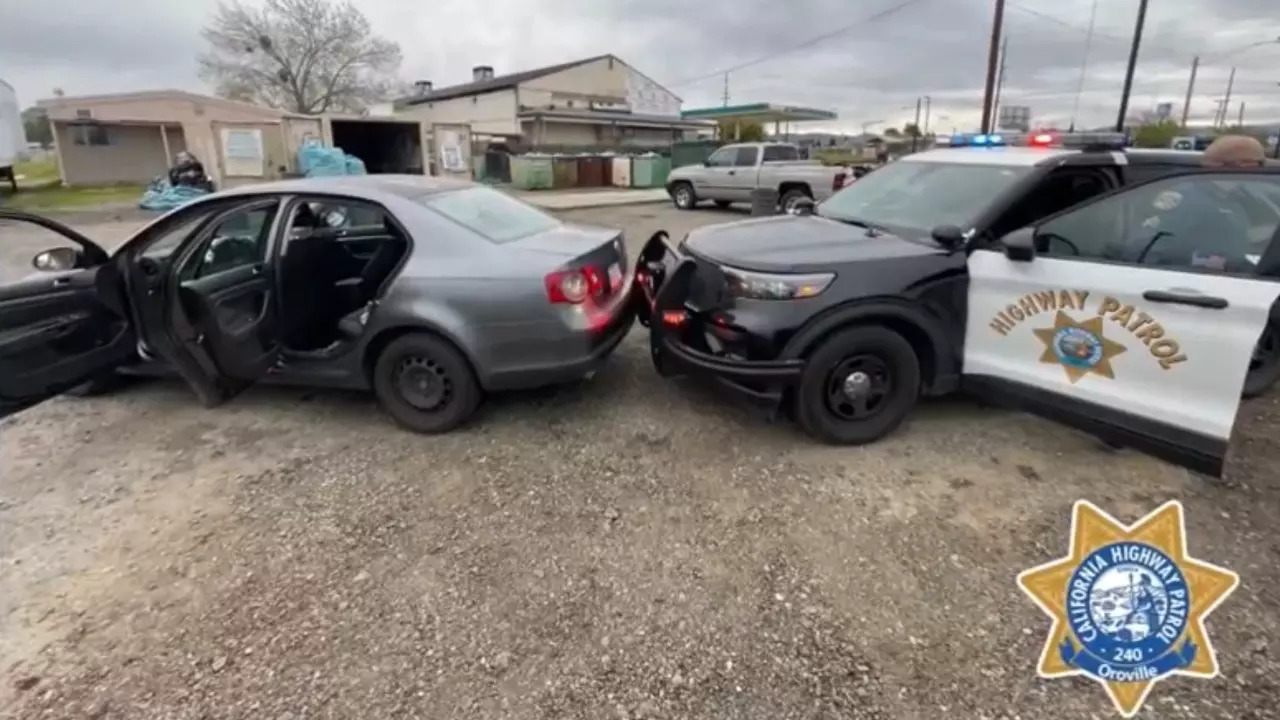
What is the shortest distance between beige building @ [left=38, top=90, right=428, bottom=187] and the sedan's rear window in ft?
61.9

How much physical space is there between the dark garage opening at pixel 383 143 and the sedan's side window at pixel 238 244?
2149 centimetres

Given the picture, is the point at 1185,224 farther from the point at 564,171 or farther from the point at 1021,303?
the point at 564,171

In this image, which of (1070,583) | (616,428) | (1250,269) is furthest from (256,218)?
Answer: (1250,269)

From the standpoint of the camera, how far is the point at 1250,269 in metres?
2.95

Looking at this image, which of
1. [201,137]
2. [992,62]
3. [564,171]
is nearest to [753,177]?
[992,62]

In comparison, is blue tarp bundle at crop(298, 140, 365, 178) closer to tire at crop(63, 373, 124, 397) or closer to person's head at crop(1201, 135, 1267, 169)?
tire at crop(63, 373, 124, 397)

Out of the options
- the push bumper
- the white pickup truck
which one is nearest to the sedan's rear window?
the push bumper

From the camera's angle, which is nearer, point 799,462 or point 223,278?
point 799,462

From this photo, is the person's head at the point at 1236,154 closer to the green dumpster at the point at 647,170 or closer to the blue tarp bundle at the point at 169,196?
the blue tarp bundle at the point at 169,196

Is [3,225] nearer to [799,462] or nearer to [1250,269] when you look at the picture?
[799,462]

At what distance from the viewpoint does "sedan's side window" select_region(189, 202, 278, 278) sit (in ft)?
13.0

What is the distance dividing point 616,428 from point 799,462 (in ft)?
3.48

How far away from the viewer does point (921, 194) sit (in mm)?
4215

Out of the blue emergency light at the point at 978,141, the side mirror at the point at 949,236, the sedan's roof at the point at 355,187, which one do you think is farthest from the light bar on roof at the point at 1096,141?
the sedan's roof at the point at 355,187
